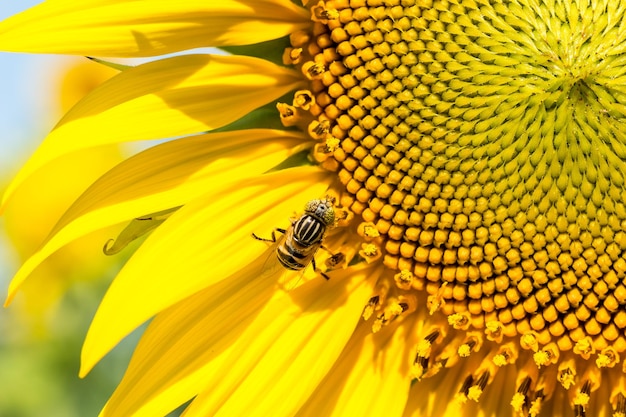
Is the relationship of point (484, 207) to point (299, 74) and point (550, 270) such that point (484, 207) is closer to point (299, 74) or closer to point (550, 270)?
point (550, 270)

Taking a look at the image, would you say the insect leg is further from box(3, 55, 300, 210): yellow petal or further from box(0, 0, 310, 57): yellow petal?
box(0, 0, 310, 57): yellow petal

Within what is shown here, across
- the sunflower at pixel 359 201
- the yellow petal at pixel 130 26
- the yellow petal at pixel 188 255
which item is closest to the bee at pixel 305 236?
the sunflower at pixel 359 201

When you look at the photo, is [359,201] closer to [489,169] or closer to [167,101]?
[489,169]

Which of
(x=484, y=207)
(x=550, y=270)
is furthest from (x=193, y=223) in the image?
(x=550, y=270)

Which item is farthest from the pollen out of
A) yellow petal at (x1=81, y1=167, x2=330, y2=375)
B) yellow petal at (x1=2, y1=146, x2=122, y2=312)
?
yellow petal at (x1=2, y1=146, x2=122, y2=312)

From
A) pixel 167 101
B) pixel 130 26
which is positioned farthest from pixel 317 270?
pixel 130 26
